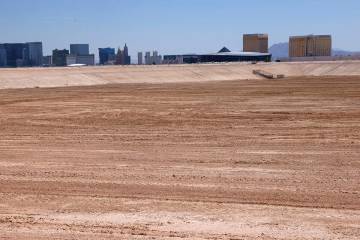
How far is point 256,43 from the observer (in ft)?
404

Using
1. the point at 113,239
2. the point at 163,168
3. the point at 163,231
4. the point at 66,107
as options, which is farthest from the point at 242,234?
the point at 66,107

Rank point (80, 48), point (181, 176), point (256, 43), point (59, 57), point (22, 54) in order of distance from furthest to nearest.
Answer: point (80, 48) < point (22, 54) < point (59, 57) < point (256, 43) < point (181, 176)

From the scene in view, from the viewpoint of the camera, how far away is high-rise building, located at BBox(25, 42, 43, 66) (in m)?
129

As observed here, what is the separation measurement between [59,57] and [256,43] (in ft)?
131

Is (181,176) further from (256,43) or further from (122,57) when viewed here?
(122,57)

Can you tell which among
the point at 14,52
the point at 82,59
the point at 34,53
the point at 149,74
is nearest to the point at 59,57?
the point at 82,59

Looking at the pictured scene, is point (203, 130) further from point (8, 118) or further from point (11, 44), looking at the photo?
point (11, 44)

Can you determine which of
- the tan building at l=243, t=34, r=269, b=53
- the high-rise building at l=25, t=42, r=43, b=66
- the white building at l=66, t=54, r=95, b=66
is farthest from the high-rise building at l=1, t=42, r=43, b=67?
the tan building at l=243, t=34, r=269, b=53

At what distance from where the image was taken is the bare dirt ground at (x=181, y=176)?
8.83 meters

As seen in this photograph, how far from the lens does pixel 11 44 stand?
132000 millimetres

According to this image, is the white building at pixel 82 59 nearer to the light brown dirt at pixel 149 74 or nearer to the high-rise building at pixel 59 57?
the high-rise building at pixel 59 57

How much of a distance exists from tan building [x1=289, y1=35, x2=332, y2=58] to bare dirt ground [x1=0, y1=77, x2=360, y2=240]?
294 ft

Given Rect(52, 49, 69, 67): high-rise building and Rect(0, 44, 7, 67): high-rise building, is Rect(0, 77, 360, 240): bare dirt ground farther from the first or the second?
Rect(0, 44, 7, 67): high-rise building

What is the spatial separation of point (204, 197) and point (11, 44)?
419 feet
